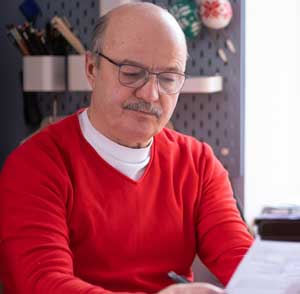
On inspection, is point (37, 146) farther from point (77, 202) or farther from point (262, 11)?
point (262, 11)

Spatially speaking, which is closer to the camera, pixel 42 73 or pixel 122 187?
pixel 122 187

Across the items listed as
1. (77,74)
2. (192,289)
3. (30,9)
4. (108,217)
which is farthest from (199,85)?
(192,289)

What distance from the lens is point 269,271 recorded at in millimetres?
782

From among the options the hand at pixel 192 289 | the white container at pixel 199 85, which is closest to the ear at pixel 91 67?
the hand at pixel 192 289

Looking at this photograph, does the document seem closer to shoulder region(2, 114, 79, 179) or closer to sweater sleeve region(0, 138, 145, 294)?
sweater sleeve region(0, 138, 145, 294)

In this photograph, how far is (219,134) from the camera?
2.22 meters

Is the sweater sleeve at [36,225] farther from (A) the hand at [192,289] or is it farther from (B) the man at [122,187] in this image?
(A) the hand at [192,289]

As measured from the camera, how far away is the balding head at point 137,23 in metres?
1.21

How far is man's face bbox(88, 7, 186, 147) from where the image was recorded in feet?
3.94

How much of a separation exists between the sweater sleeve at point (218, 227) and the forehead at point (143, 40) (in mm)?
267

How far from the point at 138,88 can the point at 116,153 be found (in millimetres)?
143

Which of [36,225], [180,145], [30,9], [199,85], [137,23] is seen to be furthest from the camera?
[30,9]

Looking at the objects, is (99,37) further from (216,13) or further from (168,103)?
(216,13)

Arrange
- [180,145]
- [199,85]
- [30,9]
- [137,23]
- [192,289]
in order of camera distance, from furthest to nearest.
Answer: [30,9]
[199,85]
[180,145]
[137,23]
[192,289]
